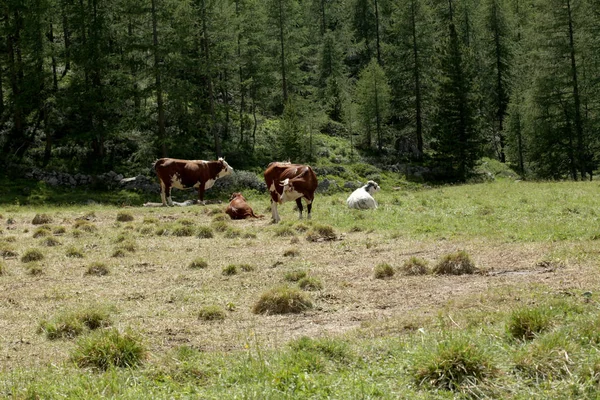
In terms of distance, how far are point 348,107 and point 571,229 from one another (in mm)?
38341

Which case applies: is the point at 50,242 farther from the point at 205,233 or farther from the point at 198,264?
the point at 198,264

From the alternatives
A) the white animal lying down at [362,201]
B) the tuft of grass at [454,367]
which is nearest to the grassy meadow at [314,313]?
the tuft of grass at [454,367]

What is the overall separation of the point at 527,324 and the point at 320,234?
32.9 feet

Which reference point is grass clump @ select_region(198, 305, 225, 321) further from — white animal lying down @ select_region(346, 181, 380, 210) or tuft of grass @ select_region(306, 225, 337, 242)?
white animal lying down @ select_region(346, 181, 380, 210)

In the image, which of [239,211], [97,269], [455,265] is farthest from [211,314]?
[239,211]

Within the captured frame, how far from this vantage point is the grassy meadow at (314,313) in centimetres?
501

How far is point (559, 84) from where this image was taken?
42156 millimetres

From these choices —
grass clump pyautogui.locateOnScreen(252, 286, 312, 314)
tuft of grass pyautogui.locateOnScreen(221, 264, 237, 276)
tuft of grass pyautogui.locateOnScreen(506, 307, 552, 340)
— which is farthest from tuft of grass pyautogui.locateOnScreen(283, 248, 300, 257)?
tuft of grass pyautogui.locateOnScreen(506, 307, 552, 340)

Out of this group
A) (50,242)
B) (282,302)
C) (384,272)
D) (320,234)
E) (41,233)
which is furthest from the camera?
(41,233)

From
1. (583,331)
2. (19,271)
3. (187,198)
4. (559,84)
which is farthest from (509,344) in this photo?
(559,84)

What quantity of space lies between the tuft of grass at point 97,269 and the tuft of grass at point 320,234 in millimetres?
5684

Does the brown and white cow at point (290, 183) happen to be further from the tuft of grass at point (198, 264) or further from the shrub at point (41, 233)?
the shrub at point (41, 233)

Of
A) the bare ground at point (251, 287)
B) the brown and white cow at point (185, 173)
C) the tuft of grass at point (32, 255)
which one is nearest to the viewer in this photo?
the bare ground at point (251, 287)

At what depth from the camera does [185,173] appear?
27016 mm
